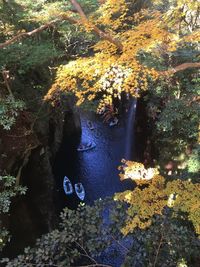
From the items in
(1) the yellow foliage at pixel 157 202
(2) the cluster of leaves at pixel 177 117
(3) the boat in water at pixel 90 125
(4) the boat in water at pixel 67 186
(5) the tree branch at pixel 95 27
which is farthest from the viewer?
(3) the boat in water at pixel 90 125

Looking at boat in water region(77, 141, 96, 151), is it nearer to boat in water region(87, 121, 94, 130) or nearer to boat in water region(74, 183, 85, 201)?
boat in water region(87, 121, 94, 130)

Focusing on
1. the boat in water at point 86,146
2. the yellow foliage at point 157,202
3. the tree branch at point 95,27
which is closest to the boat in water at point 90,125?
the boat in water at point 86,146

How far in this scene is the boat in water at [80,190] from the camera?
1736 centimetres

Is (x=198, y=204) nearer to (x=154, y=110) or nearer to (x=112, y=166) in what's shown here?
(x=154, y=110)

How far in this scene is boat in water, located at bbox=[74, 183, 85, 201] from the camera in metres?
17.4

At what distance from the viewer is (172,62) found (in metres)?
15.7

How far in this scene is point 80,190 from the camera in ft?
58.2

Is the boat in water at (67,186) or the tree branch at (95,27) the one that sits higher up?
the tree branch at (95,27)

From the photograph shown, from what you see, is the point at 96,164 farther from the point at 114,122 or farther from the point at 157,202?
the point at 157,202

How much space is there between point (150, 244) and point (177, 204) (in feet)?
3.84

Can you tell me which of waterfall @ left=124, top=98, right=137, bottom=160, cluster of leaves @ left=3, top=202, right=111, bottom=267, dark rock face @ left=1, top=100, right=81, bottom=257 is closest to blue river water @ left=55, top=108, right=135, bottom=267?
waterfall @ left=124, top=98, right=137, bottom=160

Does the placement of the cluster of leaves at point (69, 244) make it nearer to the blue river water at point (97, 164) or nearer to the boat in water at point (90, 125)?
the blue river water at point (97, 164)

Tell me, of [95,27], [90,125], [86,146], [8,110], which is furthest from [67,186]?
[95,27]

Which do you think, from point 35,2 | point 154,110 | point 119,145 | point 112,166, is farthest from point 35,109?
point 119,145
